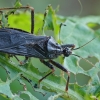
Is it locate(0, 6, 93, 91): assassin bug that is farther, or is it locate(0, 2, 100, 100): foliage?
locate(0, 6, 93, 91): assassin bug

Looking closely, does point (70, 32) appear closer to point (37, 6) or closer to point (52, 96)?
point (52, 96)

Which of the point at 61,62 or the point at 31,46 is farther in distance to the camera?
the point at 61,62

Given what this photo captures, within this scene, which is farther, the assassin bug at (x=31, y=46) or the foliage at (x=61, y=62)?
the assassin bug at (x=31, y=46)

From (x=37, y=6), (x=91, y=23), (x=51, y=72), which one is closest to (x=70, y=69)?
(x=51, y=72)

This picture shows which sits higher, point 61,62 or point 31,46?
point 31,46
